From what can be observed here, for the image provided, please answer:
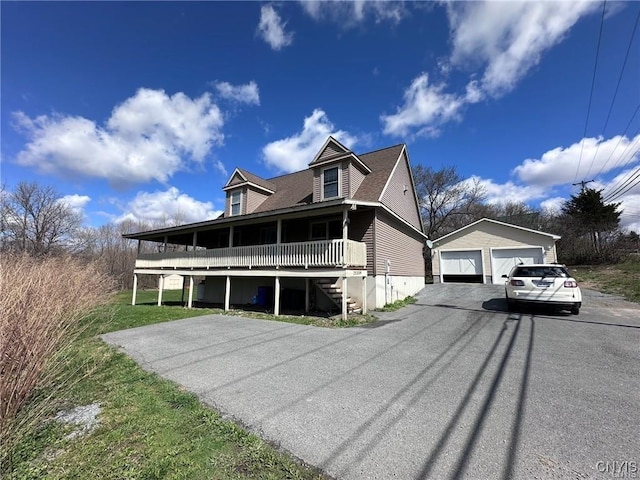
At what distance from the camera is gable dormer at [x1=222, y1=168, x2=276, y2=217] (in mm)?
17297

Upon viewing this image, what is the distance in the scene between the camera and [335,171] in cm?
1384

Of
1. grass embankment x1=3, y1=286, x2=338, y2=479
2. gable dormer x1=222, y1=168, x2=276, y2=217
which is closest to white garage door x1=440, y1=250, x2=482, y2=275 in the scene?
gable dormer x1=222, y1=168, x2=276, y2=217

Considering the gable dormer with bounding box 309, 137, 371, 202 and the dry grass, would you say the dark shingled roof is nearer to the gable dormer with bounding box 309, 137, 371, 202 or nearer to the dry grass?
the gable dormer with bounding box 309, 137, 371, 202

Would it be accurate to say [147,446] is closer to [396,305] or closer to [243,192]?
[396,305]

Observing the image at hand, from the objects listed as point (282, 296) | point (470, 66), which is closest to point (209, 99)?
point (282, 296)

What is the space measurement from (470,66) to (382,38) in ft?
13.3

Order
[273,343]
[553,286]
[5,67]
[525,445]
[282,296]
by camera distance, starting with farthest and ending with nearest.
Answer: [282,296] < [553,286] < [5,67] < [273,343] < [525,445]

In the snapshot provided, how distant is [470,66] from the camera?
12234 mm

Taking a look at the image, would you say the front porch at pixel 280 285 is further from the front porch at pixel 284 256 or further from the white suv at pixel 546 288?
the white suv at pixel 546 288

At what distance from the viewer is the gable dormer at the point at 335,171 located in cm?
1341

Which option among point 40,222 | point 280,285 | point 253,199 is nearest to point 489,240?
point 280,285

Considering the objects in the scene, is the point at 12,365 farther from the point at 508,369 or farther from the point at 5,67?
the point at 5,67

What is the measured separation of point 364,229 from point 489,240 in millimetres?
12722

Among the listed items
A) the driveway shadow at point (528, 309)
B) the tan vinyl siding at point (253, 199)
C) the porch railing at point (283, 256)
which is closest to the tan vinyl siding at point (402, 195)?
the porch railing at point (283, 256)
